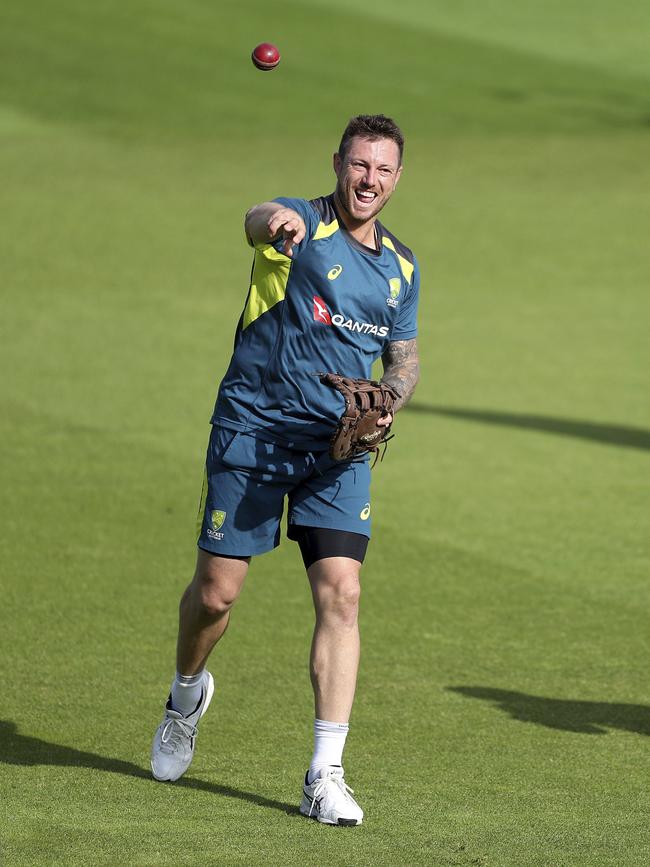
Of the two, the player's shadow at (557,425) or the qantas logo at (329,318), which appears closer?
the qantas logo at (329,318)

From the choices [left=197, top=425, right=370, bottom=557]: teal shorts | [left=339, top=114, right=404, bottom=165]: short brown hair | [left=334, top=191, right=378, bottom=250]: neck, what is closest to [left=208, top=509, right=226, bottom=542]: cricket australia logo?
[left=197, top=425, right=370, bottom=557]: teal shorts

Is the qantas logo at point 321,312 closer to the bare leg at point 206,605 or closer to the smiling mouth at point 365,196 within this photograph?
the smiling mouth at point 365,196

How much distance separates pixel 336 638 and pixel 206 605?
0.54m

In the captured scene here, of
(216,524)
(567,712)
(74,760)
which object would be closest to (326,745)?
(216,524)

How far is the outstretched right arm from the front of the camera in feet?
18.9

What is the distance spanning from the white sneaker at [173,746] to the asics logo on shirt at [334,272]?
1.79m

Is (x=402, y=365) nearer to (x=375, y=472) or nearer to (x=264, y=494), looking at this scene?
(x=264, y=494)

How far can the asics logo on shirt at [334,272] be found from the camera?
237 inches

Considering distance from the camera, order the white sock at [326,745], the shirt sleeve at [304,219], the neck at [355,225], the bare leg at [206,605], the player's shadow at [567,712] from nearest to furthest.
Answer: the white sock at [326,745], the shirt sleeve at [304,219], the neck at [355,225], the bare leg at [206,605], the player's shadow at [567,712]

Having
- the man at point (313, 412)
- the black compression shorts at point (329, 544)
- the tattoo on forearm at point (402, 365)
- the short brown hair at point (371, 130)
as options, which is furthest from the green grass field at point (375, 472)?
the short brown hair at point (371, 130)

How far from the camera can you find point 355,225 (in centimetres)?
610

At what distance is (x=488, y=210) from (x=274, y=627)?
15167 mm

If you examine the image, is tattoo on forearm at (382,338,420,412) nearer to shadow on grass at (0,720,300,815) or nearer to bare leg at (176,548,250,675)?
bare leg at (176,548,250,675)

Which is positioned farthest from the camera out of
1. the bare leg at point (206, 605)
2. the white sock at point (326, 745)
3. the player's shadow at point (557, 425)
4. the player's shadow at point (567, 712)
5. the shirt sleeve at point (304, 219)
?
the player's shadow at point (557, 425)
